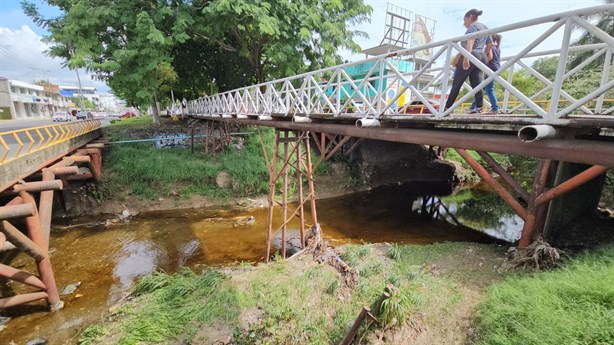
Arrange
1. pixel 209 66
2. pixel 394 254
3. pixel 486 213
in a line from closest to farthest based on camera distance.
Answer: pixel 394 254 → pixel 486 213 → pixel 209 66

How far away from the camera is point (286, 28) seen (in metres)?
13.2

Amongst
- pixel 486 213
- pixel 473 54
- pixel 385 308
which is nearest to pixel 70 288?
pixel 385 308

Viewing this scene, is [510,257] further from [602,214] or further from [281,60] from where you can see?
[281,60]

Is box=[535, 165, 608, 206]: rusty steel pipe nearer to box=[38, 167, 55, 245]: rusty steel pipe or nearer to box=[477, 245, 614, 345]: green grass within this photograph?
box=[477, 245, 614, 345]: green grass

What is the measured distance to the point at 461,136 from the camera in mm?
3068

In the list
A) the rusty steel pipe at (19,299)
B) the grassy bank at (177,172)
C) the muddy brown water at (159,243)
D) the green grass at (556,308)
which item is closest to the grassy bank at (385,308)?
the green grass at (556,308)

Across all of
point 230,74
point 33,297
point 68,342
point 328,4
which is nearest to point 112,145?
point 230,74

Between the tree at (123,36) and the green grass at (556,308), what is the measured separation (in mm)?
13265

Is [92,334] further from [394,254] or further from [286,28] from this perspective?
[286,28]

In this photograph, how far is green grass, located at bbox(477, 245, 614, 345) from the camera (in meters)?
3.19

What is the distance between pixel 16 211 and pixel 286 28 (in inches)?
476

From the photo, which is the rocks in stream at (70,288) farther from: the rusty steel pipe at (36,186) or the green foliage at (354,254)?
the green foliage at (354,254)

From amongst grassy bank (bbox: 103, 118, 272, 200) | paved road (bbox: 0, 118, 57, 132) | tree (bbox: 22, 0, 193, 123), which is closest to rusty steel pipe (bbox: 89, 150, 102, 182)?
grassy bank (bbox: 103, 118, 272, 200)

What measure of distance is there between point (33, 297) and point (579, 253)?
36.4ft
